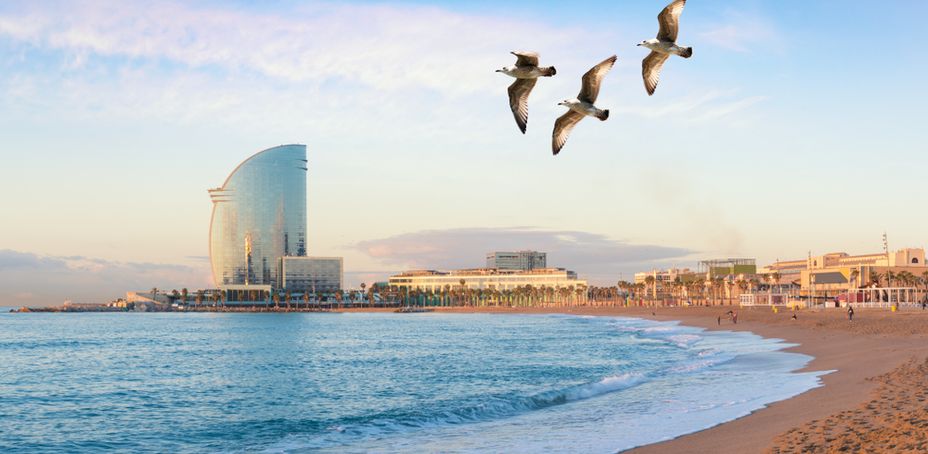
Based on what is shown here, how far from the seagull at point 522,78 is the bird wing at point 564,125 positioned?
0.52 metres

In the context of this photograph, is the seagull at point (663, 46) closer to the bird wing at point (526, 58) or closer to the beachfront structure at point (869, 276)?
the bird wing at point (526, 58)

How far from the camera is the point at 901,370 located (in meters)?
29.7

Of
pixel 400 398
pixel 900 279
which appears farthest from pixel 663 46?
pixel 900 279

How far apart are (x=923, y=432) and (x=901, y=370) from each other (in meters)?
14.8

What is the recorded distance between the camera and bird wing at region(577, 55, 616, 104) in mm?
9875

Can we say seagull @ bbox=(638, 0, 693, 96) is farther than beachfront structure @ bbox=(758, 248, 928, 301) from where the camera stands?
No

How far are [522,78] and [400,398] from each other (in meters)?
27.7

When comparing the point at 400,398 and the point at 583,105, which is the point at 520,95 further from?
the point at 400,398

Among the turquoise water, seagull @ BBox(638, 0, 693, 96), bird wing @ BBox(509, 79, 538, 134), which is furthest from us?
the turquoise water

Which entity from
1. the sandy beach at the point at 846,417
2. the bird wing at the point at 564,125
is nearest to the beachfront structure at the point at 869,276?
the sandy beach at the point at 846,417

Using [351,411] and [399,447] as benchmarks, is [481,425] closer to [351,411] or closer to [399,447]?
[399,447]

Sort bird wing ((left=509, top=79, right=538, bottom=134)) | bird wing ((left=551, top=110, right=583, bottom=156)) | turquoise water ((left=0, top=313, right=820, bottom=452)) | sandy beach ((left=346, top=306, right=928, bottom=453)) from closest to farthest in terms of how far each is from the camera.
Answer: bird wing ((left=509, top=79, right=538, bottom=134))
bird wing ((left=551, top=110, right=583, bottom=156))
sandy beach ((left=346, top=306, right=928, bottom=453))
turquoise water ((left=0, top=313, right=820, bottom=452))

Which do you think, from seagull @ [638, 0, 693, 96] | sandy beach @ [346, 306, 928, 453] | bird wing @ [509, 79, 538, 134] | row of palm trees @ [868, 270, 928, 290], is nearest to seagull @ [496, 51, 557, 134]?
bird wing @ [509, 79, 538, 134]

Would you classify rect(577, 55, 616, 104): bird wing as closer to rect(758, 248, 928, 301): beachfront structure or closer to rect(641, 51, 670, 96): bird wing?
rect(641, 51, 670, 96): bird wing
